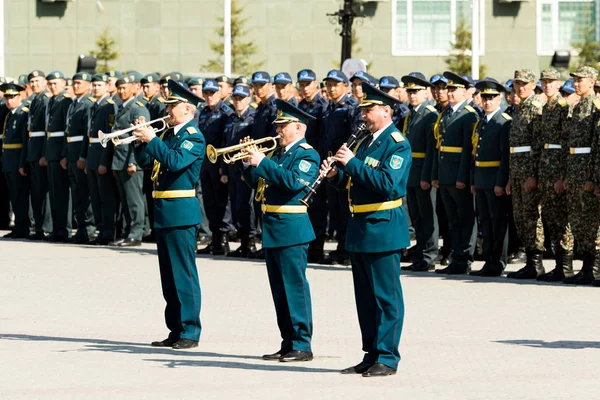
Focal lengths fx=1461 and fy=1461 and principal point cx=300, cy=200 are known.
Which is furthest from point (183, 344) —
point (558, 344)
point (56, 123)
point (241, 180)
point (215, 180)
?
point (56, 123)

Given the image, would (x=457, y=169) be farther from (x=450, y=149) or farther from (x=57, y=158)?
(x=57, y=158)

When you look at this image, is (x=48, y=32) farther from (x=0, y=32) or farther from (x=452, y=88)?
(x=452, y=88)

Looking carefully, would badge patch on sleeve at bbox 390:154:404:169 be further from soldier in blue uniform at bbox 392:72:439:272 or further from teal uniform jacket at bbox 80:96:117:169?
teal uniform jacket at bbox 80:96:117:169

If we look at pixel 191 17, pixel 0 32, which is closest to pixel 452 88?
pixel 0 32

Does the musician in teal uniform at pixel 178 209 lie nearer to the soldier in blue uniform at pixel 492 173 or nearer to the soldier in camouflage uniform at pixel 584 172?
the soldier in camouflage uniform at pixel 584 172

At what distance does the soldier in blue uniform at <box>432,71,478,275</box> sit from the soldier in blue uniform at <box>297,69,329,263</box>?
1447mm

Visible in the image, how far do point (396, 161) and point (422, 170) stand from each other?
7.23m

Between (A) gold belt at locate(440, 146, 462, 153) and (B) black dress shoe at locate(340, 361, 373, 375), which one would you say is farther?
(A) gold belt at locate(440, 146, 462, 153)

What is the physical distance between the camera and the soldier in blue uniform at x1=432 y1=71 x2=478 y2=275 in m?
16.5

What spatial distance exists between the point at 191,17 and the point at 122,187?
84.7 ft

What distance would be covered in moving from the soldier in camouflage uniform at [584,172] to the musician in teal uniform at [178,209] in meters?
4.94

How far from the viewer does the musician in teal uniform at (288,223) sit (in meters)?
10.5

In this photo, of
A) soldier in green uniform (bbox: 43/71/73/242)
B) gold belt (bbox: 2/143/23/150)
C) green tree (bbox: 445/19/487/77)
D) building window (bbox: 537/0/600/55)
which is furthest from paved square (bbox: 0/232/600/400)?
building window (bbox: 537/0/600/55)

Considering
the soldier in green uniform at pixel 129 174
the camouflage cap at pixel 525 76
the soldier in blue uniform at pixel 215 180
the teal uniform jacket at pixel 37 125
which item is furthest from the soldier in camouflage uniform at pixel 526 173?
the teal uniform jacket at pixel 37 125
